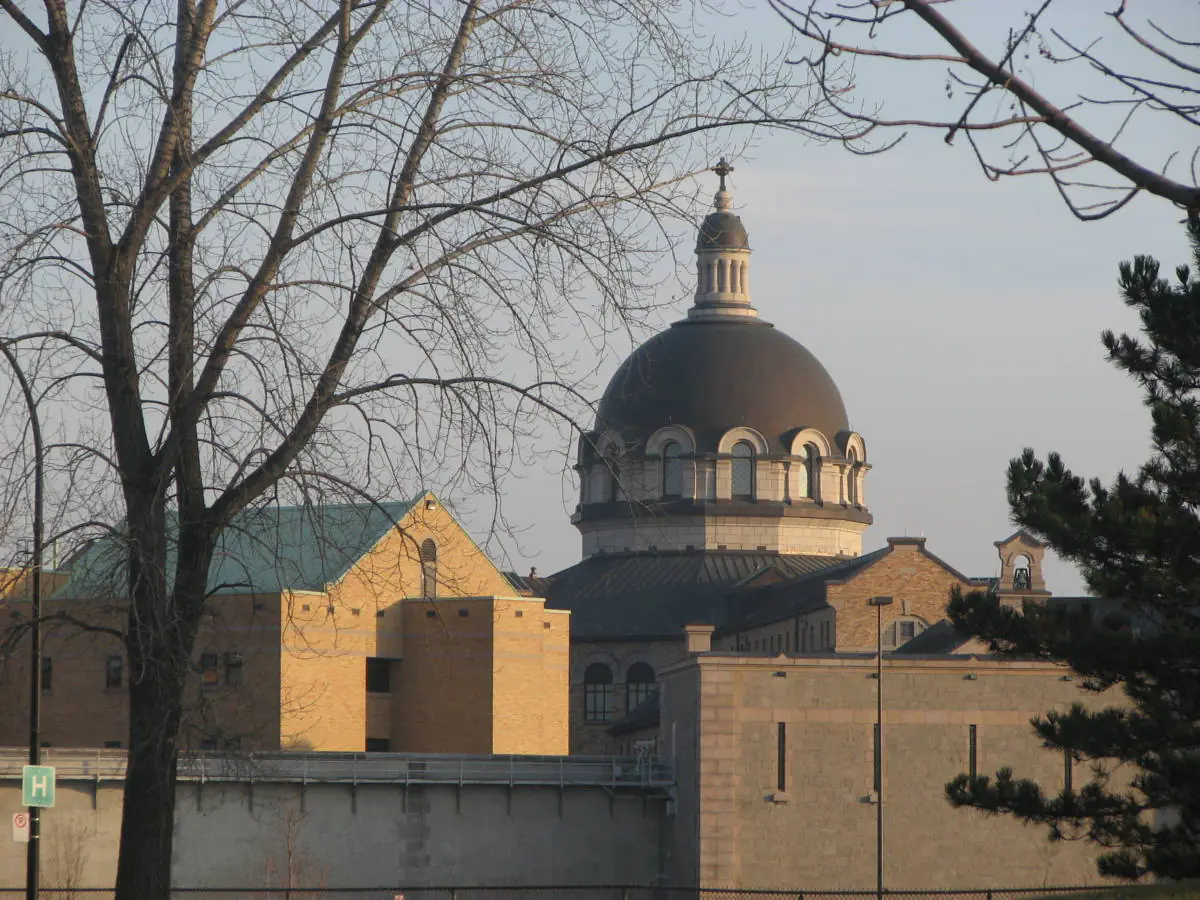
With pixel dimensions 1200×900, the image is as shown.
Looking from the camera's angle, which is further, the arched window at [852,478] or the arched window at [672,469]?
the arched window at [852,478]

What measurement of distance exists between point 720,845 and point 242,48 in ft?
132

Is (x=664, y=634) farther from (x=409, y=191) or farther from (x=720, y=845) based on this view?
(x=409, y=191)

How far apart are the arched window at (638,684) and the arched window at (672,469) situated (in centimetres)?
900

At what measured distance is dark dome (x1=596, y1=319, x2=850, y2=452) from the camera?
8944 centimetres

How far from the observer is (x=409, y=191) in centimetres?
1289

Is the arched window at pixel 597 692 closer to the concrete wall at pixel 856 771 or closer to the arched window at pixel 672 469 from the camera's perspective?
the arched window at pixel 672 469

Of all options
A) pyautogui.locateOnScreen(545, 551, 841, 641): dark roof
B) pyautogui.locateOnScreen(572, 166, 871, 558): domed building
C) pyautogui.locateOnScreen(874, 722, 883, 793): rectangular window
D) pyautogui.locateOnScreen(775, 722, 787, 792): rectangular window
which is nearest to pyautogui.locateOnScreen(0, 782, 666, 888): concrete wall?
pyautogui.locateOnScreen(775, 722, 787, 792): rectangular window

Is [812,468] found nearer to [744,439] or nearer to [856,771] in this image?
[744,439]

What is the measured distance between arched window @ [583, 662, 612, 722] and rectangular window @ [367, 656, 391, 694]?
64.4 ft

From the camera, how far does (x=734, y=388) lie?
90500 mm

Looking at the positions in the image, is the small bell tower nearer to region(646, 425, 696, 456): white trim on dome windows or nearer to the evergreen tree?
region(646, 425, 696, 456): white trim on dome windows

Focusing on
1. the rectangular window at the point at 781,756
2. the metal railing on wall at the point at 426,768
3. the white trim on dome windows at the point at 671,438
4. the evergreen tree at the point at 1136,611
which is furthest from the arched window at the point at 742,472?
the evergreen tree at the point at 1136,611

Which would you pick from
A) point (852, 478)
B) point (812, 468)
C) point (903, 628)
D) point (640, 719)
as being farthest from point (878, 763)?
point (852, 478)

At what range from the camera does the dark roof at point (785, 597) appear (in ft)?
248
